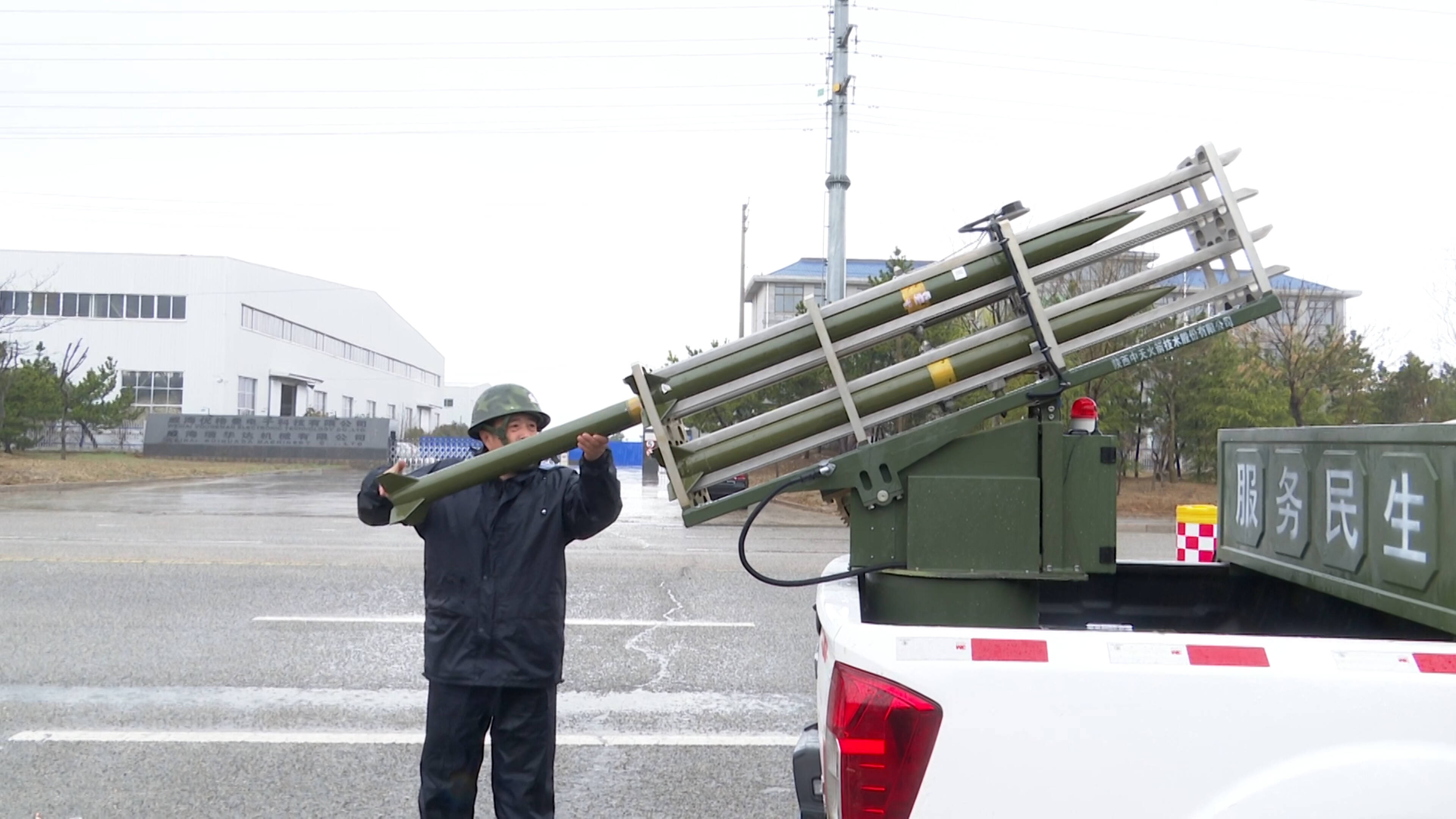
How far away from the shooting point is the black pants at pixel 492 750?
3.55 metres

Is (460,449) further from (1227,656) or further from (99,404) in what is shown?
(1227,656)

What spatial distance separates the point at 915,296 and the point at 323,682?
4911mm

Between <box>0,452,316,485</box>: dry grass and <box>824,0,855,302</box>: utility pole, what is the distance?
18.3 meters

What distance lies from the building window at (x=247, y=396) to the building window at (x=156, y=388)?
258 cm

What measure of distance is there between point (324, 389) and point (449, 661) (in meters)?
62.3

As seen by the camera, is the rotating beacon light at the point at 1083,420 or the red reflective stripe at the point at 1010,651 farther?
the rotating beacon light at the point at 1083,420

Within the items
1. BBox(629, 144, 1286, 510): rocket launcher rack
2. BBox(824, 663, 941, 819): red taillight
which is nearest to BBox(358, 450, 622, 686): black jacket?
BBox(629, 144, 1286, 510): rocket launcher rack

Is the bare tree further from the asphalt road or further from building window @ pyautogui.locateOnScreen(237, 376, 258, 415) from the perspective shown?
building window @ pyautogui.locateOnScreen(237, 376, 258, 415)

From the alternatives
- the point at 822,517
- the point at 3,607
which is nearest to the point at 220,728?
the point at 3,607

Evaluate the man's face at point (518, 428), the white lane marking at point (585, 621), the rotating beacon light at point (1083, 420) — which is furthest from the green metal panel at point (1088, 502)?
the white lane marking at point (585, 621)

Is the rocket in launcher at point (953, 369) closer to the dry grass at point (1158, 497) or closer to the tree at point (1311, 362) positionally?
the dry grass at point (1158, 497)

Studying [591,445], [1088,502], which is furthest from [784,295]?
[1088,502]

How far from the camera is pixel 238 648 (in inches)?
289

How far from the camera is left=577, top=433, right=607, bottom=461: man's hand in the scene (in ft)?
10.6
